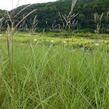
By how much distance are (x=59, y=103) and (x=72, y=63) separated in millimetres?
938

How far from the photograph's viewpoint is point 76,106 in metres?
2.01

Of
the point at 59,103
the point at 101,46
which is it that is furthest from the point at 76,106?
the point at 101,46

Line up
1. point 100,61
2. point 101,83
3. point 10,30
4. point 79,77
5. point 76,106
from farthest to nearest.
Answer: point 100,61
point 79,77
point 101,83
point 76,106
point 10,30

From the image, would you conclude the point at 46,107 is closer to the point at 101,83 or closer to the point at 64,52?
the point at 101,83

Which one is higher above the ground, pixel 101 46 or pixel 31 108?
pixel 101 46

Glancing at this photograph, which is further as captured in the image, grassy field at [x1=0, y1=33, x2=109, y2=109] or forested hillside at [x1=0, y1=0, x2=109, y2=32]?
forested hillside at [x1=0, y1=0, x2=109, y2=32]

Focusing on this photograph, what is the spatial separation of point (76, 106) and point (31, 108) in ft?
1.09

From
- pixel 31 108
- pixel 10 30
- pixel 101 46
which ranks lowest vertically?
pixel 31 108

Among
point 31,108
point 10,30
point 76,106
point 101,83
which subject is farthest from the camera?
point 101,83

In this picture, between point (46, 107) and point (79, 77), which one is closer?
point (46, 107)

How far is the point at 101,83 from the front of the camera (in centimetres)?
240

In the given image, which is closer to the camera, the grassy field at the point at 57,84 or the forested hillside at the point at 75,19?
the grassy field at the point at 57,84

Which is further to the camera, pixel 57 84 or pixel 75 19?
pixel 75 19

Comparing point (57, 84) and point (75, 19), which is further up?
point (75, 19)
